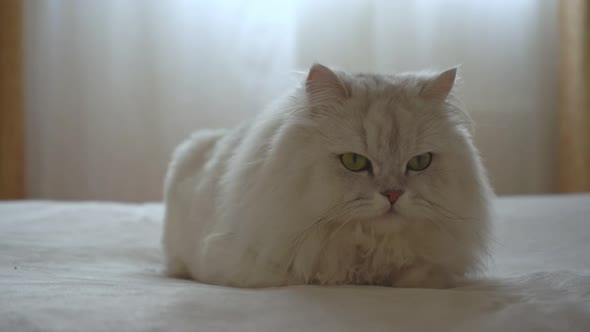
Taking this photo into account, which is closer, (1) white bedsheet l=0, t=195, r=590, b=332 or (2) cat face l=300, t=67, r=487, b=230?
(1) white bedsheet l=0, t=195, r=590, b=332

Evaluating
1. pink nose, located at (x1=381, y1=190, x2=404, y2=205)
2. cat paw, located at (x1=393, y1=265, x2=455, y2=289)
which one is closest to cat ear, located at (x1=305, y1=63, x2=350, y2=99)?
pink nose, located at (x1=381, y1=190, x2=404, y2=205)

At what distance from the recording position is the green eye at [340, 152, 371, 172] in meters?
1.26

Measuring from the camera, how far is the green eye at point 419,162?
1.29 m

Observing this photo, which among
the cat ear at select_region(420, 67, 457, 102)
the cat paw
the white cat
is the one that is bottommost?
the cat paw

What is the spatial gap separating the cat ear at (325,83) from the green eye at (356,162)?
6.6 inches

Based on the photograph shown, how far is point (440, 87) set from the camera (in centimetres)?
140

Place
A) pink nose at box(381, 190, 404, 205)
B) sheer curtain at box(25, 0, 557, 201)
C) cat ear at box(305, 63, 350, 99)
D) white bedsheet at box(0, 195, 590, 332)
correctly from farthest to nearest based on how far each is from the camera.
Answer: sheer curtain at box(25, 0, 557, 201) < cat ear at box(305, 63, 350, 99) < pink nose at box(381, 190, 404, 205) < white bedsheet at box(0, 195, 590, 332)

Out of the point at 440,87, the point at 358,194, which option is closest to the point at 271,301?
the point at 358,194

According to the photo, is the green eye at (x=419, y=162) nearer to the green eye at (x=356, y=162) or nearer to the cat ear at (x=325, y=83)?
the green eye at (x=356, y=162)

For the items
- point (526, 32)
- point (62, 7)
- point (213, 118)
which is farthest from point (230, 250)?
point (526, 32)

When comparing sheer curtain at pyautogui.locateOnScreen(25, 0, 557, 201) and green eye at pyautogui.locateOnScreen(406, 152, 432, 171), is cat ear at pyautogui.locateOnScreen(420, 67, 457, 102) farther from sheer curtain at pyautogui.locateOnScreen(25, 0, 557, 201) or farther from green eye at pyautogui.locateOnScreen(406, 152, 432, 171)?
sheer curtain at pyautogui.locateOnScreen(25, 0, 557, 201)

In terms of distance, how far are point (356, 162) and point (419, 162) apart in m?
0.16

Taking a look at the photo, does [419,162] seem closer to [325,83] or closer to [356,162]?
[356,162]

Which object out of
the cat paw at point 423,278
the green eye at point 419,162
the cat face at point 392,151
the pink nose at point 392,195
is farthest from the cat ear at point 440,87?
the cat paw at point 423,278
